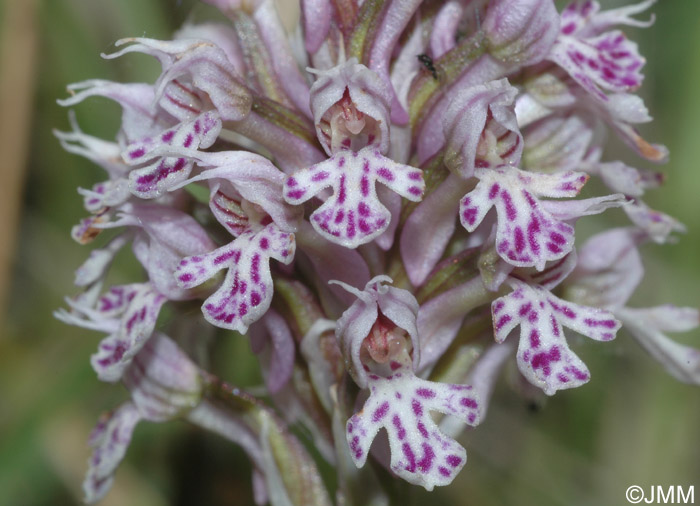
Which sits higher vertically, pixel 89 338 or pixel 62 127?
pixel 62 127

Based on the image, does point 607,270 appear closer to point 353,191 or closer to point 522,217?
point 522,217

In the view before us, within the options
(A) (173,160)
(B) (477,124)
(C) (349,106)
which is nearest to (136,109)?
(A) (173,160)

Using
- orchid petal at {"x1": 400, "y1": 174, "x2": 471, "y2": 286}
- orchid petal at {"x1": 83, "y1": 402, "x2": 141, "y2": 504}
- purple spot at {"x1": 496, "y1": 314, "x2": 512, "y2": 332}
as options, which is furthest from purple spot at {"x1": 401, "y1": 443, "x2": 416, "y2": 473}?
orchid petal at {"x1": 83, "y1": 402, "x2": 141, "y2": 504}

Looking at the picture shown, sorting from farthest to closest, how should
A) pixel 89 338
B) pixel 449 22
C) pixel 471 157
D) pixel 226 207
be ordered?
pixel 89 338 → pixel 449 22 → pixel 226 207 → pixel 471 157

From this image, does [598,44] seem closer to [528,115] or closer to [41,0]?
[528,115]

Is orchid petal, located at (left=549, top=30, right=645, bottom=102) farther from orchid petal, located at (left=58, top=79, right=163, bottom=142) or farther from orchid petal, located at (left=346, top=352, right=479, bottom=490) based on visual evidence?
orchid petal, located at (left=58, top=79, right=163, bottom=142)

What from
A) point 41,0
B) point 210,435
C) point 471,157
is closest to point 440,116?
point 471,157

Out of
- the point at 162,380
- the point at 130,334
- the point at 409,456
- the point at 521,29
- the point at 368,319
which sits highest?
the point at 521,29

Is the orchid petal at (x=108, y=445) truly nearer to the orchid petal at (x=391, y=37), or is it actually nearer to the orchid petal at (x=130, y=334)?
the orchid petal at (x=130, y=334)
